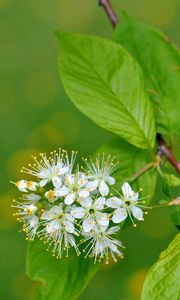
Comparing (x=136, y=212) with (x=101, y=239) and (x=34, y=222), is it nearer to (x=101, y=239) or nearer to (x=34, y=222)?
(x=101, y=239)

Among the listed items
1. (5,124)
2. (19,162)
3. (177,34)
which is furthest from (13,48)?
(177,34)

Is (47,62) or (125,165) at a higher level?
(47,62)

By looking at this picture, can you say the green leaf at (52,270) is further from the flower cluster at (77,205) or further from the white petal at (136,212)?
the white petal at (136,212)

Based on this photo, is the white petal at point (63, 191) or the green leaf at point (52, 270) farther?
the green leaf at point (52, 270)

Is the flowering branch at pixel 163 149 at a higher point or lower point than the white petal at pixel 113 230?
higher

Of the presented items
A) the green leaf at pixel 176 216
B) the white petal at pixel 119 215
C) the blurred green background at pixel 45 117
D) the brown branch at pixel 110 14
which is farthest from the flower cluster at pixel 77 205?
the blurred green background at pixel 45 117

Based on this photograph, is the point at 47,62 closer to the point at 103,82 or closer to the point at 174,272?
the point at 103,82

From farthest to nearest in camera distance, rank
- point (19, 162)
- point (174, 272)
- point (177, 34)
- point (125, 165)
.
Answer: point (177, 34) < point (19, 162) < point (125, 165) < point (174, 272)
